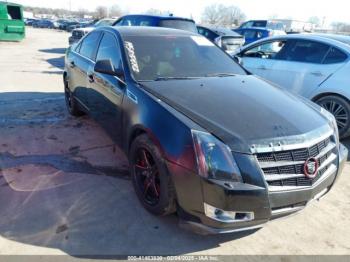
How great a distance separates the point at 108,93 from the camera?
3.73 metres

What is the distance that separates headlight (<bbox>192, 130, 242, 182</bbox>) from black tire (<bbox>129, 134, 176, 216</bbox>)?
365 mm

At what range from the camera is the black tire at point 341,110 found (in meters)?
5.07

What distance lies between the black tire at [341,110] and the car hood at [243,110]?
209cm

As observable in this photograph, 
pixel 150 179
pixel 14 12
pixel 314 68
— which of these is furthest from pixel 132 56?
pixel 14 12

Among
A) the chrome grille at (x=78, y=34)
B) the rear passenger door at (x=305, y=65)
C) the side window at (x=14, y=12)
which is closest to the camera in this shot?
the rear passenger door at (x=305, y=65)

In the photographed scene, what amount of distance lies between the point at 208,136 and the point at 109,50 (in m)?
2.12

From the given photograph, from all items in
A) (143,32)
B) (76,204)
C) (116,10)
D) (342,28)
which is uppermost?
(143,32)

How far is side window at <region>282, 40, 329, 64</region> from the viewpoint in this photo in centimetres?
543

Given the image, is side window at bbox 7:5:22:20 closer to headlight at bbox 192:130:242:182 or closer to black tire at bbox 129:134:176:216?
black tire at bbox 129:134:176:216

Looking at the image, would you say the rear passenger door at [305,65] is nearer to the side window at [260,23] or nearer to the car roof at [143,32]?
the car roof at [143,32]

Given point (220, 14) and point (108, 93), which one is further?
point (220, 14)

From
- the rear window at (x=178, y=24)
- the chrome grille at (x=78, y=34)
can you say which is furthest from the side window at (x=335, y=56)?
the chrome grille at (x=78, y=34)

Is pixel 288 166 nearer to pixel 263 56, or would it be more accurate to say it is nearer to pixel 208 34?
pixel 263 56

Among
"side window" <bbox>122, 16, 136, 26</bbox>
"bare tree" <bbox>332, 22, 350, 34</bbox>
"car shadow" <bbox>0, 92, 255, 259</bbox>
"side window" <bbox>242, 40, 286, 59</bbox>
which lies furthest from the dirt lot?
"bare tree" <bbox>332, 22, 350, 34</bbox>
